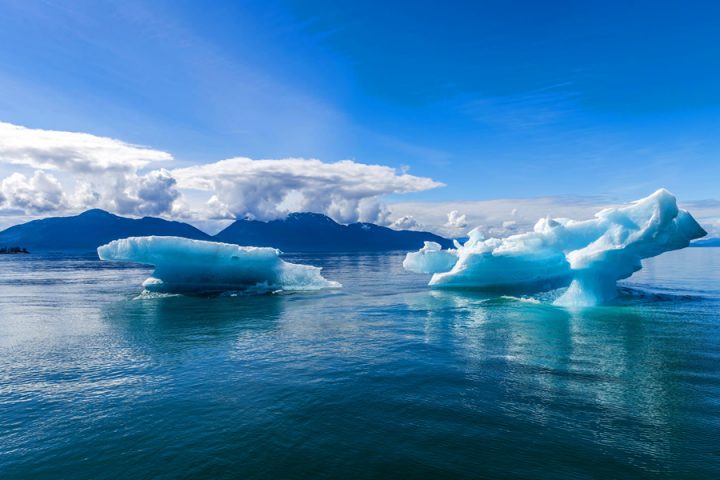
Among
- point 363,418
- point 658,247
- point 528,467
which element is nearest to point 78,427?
point 363,418

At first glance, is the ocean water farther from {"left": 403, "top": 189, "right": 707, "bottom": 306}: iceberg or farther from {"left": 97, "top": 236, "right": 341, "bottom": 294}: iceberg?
{"left": 97, "top": 236, "right": 341, "bottom": 294}: iceberg

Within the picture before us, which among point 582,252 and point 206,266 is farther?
point 206,266

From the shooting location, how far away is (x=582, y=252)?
80.6 feet

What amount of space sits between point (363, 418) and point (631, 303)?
21789mm

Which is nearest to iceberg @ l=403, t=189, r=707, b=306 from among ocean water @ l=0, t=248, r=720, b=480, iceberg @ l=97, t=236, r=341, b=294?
ocean water @ l=0, t=248, r=720, b=480

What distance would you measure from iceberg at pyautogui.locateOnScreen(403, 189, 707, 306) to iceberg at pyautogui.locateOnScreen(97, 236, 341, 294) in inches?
490

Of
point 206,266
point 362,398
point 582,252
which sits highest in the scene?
point 582,252

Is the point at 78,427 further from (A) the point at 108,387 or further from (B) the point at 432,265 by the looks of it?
(B) the point at 432,265

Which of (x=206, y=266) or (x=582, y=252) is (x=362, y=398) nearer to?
(x=582, y=252)

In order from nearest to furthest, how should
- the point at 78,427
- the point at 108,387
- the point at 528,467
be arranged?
the point at 528,467 → the point at 78,427 → the point at 108,387

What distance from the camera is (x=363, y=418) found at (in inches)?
332

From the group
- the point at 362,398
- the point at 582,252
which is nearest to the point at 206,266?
the point at 362,398

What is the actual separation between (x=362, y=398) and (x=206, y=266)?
71.4 ft

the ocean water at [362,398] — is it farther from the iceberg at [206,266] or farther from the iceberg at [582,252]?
the iceberg at [206,266]
